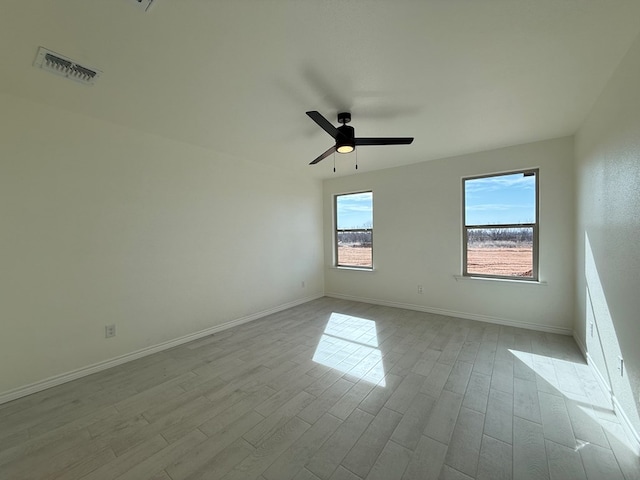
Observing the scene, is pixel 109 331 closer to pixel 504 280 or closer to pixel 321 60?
pixel 321 60

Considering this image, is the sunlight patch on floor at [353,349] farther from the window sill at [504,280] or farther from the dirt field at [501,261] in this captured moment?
the dirt field at [501,261]

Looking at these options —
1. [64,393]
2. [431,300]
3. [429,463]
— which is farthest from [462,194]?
[64,393]

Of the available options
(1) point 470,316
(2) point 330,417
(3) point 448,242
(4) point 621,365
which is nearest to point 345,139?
(2) point 330,417

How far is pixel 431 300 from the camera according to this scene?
4.26 meters

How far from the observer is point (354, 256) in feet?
17.4

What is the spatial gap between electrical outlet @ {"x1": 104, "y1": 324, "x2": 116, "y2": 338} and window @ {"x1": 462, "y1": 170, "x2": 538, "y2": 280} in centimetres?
464

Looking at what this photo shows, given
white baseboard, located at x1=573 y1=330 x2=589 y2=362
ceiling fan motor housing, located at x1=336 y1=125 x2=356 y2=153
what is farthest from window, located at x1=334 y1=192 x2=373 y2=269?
white baseboard, located at x1=573 y1=330 x2=589 y2=362

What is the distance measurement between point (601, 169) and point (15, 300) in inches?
203

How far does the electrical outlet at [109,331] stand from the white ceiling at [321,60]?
216cm

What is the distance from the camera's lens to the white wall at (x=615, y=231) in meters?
1.63

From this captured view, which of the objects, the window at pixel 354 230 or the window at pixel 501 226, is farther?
the window at pixel 354 230

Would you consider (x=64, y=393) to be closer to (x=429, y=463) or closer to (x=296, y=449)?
(x=296, y=449)

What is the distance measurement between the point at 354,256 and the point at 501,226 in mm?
2532

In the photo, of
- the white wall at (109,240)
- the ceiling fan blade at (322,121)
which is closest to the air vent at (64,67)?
the white wall at (109,240)
